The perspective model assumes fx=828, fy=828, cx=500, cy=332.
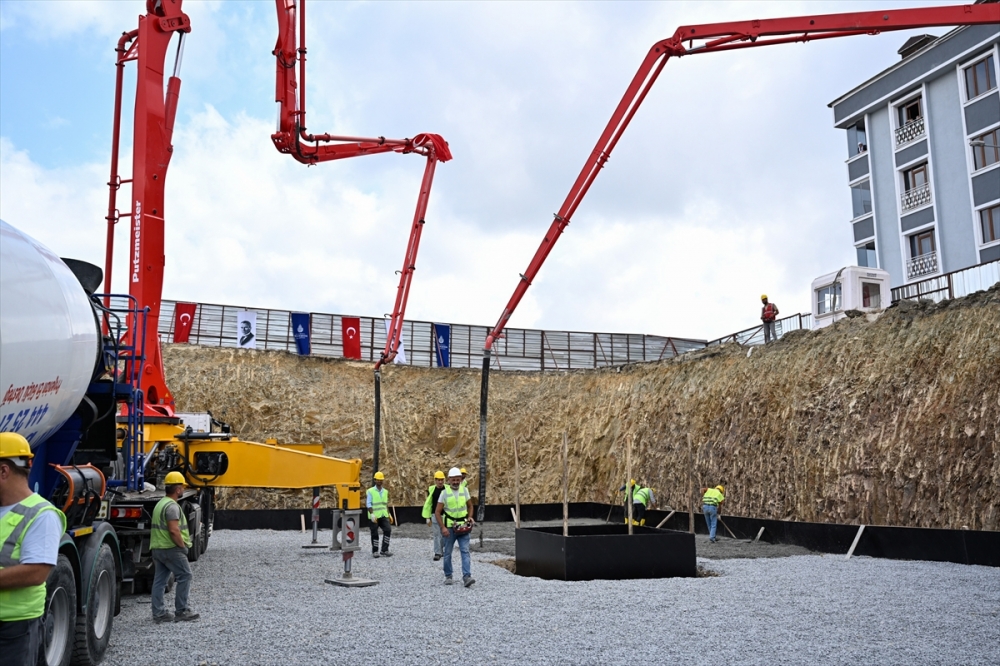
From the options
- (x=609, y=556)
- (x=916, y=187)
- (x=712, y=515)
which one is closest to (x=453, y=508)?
(x=609, y=556)

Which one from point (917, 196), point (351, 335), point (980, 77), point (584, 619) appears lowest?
point (584, 619)

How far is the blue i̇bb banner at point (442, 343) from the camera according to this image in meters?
37.0

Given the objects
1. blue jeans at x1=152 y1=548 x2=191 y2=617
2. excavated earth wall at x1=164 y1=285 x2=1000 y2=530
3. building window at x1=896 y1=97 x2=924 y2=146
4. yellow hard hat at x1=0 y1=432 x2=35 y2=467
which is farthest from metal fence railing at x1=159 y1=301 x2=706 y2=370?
yellow hard hat at x1=0 y1=432 x2=35 y2=467

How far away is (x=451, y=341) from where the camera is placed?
3759 centimetres

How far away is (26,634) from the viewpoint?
4188 mm

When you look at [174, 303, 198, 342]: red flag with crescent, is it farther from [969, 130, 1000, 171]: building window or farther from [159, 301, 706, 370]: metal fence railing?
[969, 130, 1000, 171]: building window

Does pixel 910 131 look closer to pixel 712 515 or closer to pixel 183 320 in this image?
pixel 712 515

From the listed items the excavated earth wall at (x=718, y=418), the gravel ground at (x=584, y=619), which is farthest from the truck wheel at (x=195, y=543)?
the excavated earth wall at (x=718, y=418)

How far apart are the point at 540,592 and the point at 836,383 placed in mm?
13351

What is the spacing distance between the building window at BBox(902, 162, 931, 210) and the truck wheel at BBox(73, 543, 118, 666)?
3585 centimetres

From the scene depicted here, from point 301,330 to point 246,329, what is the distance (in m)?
2.26

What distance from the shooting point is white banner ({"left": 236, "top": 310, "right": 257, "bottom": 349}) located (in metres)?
34.6

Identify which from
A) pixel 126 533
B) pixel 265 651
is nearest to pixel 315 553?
pixel 126 533

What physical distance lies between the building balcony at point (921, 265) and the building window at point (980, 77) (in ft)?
21.7
